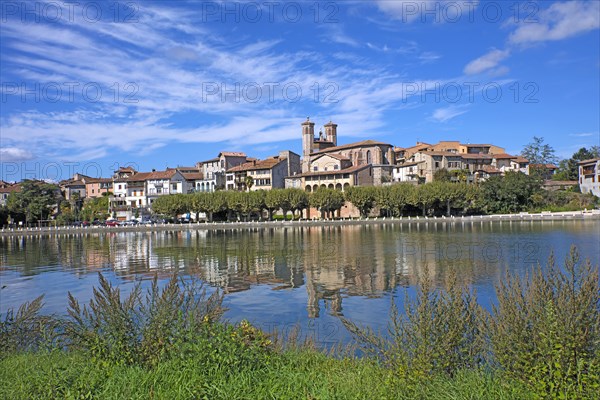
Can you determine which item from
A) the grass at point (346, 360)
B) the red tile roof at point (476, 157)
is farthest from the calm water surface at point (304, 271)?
the red tile roof at point (476, 157)

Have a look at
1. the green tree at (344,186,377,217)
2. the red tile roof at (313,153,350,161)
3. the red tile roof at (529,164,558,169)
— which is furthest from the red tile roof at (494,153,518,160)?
the green tree at (344,186,377,217)

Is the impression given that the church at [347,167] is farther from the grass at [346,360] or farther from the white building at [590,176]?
the grass at [346,360]

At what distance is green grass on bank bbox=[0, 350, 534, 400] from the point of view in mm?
6488

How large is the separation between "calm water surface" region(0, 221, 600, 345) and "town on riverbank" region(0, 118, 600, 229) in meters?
42.1

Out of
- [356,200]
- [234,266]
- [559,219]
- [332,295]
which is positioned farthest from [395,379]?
[356,200]

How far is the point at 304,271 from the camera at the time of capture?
2830 cm

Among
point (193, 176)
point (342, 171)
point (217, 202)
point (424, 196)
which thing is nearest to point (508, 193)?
point (424, 196)

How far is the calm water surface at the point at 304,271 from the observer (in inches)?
702

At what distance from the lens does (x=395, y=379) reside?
7.09 m

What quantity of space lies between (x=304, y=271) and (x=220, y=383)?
21.7 metres

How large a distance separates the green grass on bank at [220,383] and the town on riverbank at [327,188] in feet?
265

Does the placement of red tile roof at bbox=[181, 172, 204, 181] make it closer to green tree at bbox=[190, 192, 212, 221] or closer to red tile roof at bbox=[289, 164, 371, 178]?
green tree at bbox=[190, 192, 212, 221]

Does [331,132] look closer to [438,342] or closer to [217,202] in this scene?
[217,202]

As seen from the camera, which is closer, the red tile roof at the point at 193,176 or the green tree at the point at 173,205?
the green tree at the point at 173,205
